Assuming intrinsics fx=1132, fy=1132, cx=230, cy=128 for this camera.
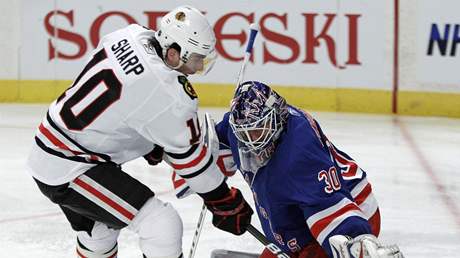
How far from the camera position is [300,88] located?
7.22 meters

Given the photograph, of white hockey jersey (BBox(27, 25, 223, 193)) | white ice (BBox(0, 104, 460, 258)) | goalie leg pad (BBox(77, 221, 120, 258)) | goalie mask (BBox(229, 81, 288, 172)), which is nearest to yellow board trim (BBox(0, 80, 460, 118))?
white ice (BBox(0, 104, 460, 258))

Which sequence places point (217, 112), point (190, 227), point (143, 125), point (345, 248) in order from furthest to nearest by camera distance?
point (217, 112), point (190, 227), point (143, 125), point (345, 248)

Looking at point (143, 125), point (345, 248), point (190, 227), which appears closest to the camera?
point (345, 248)

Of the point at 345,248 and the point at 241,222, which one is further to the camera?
the point at 241,222

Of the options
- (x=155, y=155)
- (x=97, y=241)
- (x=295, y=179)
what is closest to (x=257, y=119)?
(x=295, y=179)

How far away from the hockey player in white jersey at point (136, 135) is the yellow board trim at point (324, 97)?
4.10 m

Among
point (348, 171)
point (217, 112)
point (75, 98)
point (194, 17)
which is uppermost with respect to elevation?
point (194, 17)

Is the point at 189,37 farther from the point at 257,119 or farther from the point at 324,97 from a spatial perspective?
the point at 324,97

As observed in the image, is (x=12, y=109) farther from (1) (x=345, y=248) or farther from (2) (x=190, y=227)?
(1) (x=345, y=248)

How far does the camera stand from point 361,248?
241 centimetres

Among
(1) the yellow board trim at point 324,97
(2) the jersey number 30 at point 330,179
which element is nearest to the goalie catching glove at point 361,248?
(2) the jersey number 30 at point 330,179

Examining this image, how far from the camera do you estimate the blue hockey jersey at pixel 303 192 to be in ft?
8.35

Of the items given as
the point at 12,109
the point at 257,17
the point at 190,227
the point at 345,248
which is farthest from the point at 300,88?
the point at 345,248

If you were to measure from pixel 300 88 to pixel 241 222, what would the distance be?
420 centimetres
